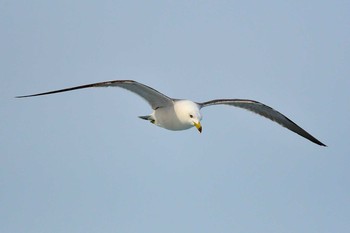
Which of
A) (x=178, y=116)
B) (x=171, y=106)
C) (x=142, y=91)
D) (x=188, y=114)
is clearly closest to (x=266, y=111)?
(x=171, y=106)

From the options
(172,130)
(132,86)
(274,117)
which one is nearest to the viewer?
(132,86)

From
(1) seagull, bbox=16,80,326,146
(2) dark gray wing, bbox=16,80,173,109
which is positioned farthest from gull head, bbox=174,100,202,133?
(2) dark gray wing, bbox=16,80,173,109

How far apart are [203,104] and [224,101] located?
94 centimetres

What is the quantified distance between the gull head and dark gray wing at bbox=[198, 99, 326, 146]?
0.98m

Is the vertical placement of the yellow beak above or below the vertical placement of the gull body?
below

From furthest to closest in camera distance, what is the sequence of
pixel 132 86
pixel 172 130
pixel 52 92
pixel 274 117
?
pixel 274 117 < pixel 172 130 < pixel 132 86 < pixel 52 92

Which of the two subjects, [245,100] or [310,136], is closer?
[245,100]

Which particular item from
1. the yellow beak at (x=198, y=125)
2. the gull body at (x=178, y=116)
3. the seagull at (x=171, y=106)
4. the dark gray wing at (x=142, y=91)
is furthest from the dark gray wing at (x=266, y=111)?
the yellow beak at (x=198, y=125)

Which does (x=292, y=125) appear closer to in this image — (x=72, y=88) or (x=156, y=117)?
(x=156, y=117)

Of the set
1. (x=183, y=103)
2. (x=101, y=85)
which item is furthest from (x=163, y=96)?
(x=101, y=85)

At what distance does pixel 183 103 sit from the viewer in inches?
867

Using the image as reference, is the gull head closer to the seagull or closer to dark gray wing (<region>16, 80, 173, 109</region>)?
the seagull

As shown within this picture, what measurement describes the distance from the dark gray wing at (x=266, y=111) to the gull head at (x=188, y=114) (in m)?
0.98

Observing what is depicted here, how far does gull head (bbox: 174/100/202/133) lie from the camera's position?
21609mm
